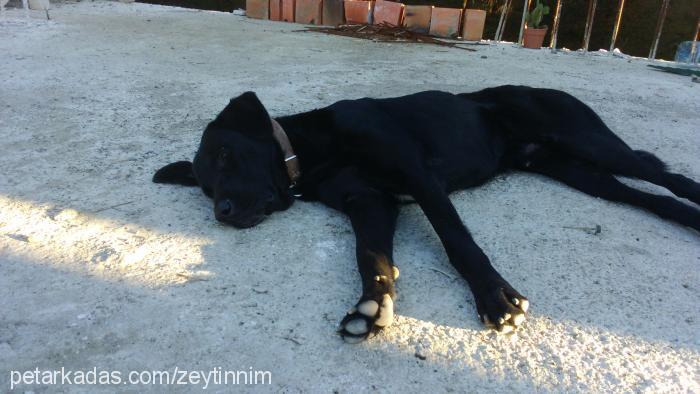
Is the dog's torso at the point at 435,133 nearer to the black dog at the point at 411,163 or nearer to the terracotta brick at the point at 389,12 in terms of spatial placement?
the black dog at the point at 411,163

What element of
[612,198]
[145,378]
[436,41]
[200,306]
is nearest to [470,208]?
[612,198]

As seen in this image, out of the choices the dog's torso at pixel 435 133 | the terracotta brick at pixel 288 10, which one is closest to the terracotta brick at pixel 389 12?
the terracotta brick at pixel 288 10

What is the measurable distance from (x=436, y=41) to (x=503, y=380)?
5.97m

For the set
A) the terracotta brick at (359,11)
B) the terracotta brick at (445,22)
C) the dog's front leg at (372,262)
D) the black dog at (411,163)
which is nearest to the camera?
the dog's front leg at (372,262)

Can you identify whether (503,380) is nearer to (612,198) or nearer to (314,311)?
(314,311)

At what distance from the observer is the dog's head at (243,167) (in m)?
2.28

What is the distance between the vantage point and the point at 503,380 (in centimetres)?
149

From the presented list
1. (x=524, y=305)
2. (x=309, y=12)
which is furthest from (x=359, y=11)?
(x=524, y=305)

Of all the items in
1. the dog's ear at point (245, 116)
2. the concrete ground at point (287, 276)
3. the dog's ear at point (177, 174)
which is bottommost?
the concrete ground at point (287, 276)

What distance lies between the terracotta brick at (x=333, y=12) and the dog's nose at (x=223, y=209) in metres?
6.02

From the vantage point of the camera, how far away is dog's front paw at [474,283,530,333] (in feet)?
5.51

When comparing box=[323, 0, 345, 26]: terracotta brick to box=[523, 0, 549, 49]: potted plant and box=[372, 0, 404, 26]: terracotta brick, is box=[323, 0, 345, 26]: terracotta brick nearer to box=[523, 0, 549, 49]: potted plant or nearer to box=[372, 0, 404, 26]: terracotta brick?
box=[372, 0, 404, 26]: terracotta brick

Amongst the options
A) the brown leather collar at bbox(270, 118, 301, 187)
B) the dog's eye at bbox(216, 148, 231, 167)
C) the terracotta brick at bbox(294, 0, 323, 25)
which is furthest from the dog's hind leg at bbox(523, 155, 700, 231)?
the terracotta brick at bbox(294, 0, 323, 25)

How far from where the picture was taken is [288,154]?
8.29 feet
